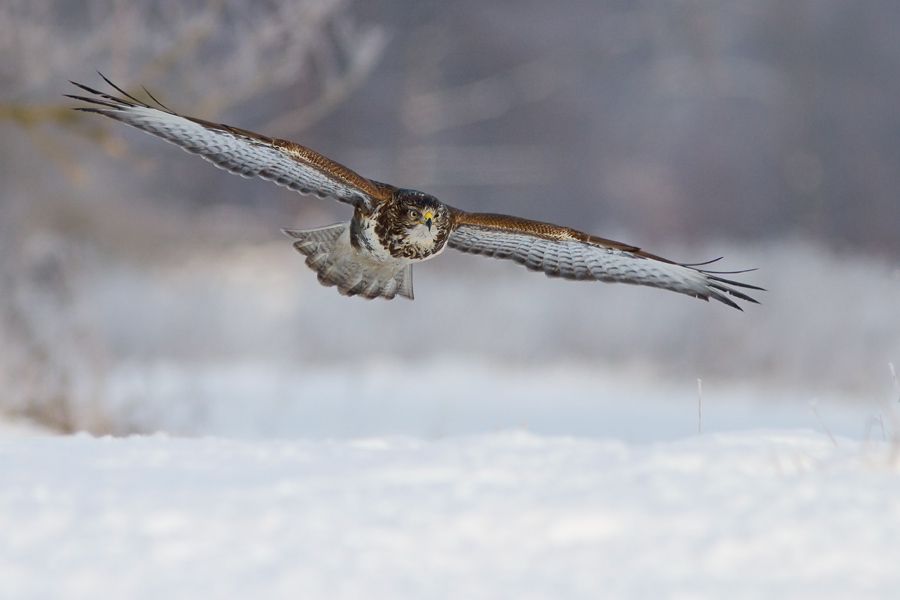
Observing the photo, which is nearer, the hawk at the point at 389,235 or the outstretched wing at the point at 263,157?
the outstretched wing at the point at 263,157

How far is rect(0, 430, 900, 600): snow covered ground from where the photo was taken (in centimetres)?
261

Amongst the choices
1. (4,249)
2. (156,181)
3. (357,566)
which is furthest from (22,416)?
(156,181)

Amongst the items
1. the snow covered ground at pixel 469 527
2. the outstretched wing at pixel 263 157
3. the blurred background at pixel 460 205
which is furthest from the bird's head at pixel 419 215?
the blurred background at pixel 460 205

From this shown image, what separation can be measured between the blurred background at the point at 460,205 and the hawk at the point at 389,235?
273 cm

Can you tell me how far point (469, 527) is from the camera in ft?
9.27

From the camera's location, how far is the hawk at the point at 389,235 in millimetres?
4602

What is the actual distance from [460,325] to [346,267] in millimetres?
7975

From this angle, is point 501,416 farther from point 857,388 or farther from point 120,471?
point 120,471

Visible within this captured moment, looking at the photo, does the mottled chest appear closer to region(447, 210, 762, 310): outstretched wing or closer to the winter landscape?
region(447, 210, 762, 310): outstretched wing

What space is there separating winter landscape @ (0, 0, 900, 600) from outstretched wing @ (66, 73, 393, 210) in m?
1.10

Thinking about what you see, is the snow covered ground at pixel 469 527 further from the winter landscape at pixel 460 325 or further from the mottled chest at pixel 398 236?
the mottled chest at pixel 398 236

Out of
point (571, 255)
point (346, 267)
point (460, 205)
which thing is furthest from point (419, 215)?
point (460, 205)

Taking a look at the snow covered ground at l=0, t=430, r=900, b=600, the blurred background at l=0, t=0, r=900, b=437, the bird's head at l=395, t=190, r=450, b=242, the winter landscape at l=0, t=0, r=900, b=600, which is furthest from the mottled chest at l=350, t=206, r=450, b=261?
the blurred background at l=0, t=0, r=900, b=437

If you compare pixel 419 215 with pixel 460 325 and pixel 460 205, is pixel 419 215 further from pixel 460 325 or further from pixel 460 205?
pixel 460 205
